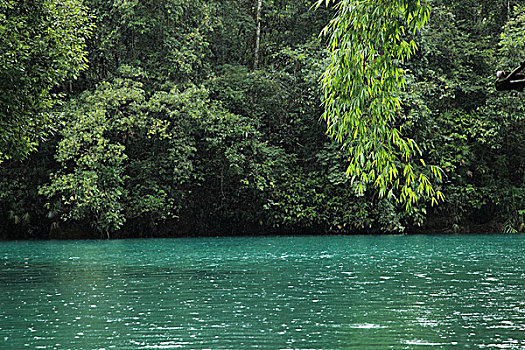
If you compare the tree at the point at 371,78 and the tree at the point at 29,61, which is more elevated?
the tree at the point at 29,61

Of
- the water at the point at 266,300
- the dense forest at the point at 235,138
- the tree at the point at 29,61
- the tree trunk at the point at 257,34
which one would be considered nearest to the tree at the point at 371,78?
the water at the point at 266,300

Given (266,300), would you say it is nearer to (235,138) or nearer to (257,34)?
(235,138)

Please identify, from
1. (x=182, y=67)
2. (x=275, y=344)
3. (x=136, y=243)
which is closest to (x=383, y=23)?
(x=275, y=344)

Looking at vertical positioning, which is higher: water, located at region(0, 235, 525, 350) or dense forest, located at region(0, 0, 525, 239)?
dense forest, located at region(0, 0, 525, 239)

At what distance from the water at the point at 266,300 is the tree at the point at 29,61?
3637 mm

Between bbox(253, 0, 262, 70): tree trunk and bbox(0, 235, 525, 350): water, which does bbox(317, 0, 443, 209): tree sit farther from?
bbox(253, 0, 262, 70): tree trunk

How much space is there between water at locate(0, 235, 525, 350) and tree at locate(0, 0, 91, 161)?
11.9ft

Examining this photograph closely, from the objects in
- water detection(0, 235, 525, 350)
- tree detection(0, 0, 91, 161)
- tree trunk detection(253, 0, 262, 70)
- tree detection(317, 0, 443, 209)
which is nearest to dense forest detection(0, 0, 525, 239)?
tree trunk detection(253, 0, 262, 70)

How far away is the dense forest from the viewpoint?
29.1 metres

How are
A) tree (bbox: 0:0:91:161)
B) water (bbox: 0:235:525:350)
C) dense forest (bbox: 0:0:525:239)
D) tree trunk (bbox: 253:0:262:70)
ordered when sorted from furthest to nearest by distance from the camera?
tree trunk (bbox: 253:0:262:70), dense forest (bbox: 0:0:525:239), tree (bbox: 0:0:91:161), water (bbox: 0:235:525:350)

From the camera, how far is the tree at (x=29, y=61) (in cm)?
1625

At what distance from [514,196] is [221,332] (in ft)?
87.5

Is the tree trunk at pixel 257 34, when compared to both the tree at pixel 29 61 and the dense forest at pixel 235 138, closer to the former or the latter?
the dense forest at pixel 235 138

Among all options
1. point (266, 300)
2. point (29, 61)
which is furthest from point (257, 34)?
point (266, 300)
